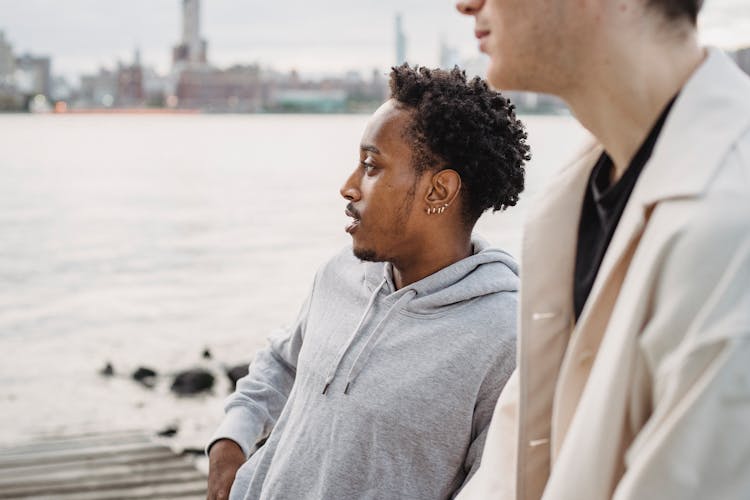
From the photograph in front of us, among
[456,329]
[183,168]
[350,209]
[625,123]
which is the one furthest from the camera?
[183,168]

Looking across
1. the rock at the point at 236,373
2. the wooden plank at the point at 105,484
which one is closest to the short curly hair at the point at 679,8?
the wooden plank at the point at 105,484

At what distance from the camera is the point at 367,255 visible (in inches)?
111

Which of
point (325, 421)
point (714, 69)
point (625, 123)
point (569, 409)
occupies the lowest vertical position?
point (325, 421)

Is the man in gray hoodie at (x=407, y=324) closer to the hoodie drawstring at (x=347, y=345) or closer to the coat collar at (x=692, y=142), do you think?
the hoodie drawstring at (x=347, y=345)

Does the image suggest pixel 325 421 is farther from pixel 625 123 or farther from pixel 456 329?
pixel 625 123

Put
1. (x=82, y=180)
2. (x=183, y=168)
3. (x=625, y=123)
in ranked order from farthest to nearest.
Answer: (x=183, y=168), (x=82, y=180), (x=625, y=123)

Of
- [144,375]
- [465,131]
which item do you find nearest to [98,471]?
[465,131]

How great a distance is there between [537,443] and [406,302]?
0.94 m

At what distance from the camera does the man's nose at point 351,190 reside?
283cm

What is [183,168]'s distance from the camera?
82562 mm

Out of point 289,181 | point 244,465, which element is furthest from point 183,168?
point 244,465

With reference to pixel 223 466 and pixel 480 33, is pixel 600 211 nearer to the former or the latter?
pixel 480 33

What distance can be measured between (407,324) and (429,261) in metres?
0.22

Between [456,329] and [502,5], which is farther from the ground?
[502,5]
